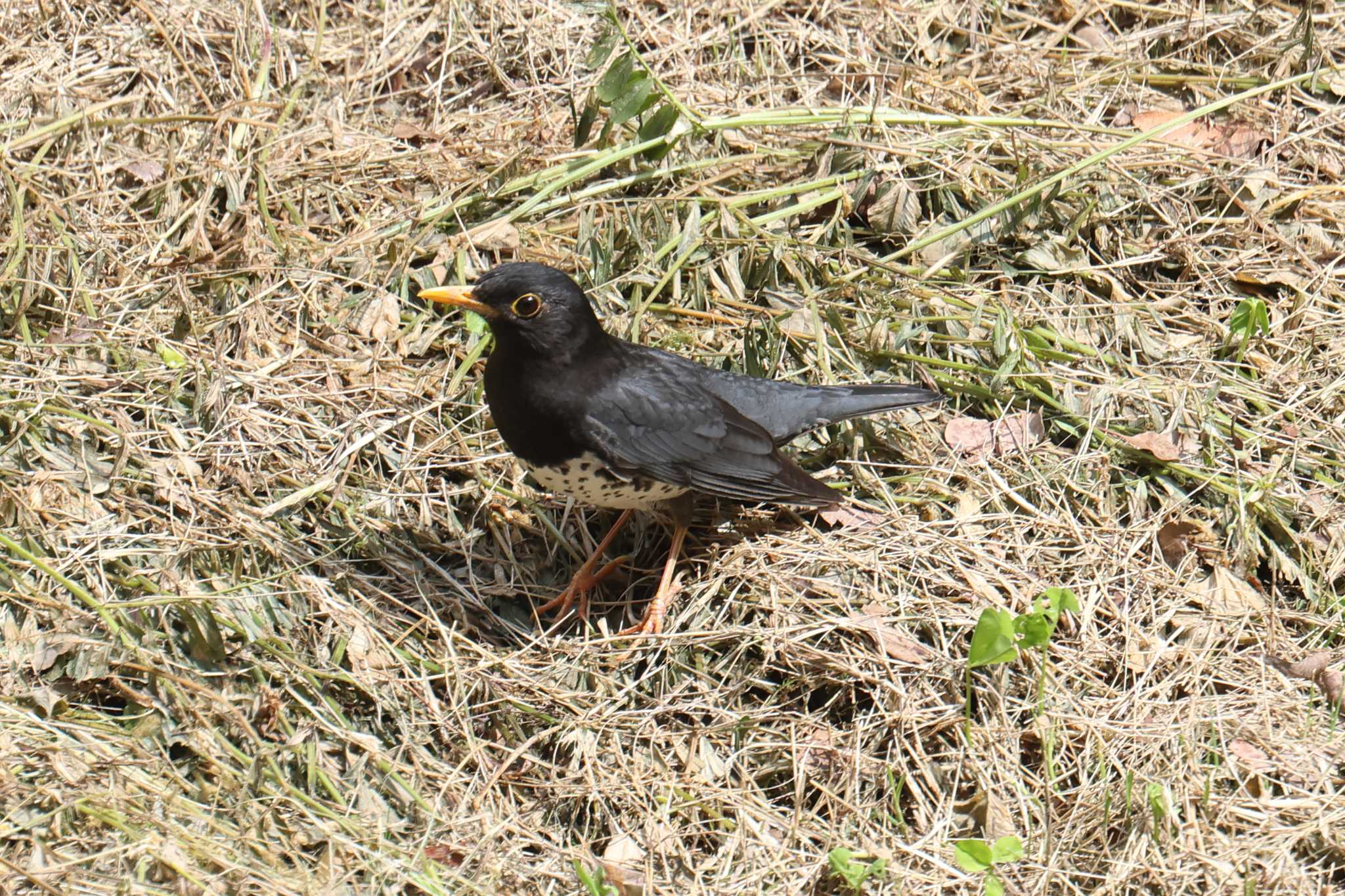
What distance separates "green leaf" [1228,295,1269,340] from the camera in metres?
5.62

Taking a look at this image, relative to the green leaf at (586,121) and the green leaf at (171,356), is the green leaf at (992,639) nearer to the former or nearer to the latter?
the green leaf at (586,121)

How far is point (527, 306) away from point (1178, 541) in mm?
2567

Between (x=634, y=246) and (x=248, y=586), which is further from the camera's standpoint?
(x=634, y=246)

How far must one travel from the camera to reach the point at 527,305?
4.70 m

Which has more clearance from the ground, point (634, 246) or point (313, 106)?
point (313, 106)

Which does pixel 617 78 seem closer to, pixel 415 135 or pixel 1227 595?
pixel 415 135

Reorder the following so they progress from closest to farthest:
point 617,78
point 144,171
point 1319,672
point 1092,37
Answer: point 1319,672 → point 617,78 → point 144,171 → point 1092,37

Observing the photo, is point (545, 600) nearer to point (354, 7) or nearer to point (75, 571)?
point (75, 571)

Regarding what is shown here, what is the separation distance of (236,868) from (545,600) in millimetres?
1793

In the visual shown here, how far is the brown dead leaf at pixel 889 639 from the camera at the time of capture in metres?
4.57

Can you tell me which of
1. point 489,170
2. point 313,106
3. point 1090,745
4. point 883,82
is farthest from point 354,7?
point 1090,745

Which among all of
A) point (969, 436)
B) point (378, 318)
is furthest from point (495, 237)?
point (969, 436)

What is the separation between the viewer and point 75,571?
186 inches

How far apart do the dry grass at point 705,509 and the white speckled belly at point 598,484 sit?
1.19 ft
